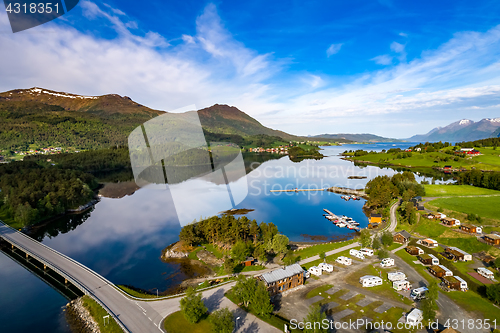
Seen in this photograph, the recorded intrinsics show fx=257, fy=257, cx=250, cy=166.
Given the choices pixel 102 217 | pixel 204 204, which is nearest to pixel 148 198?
pixel 102 217

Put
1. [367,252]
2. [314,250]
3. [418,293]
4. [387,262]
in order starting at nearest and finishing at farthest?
[418,293] < [387,262] < [367,252] < [314,250]

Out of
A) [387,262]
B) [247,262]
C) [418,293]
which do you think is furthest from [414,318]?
[247,262]

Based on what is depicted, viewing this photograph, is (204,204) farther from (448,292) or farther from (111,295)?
(448,292)

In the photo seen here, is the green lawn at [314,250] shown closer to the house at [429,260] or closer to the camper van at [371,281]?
the camper van at [371,281]

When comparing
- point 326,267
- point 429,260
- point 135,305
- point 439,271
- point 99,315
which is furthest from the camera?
point 429,260

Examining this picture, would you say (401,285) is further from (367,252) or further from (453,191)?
(453,191)
